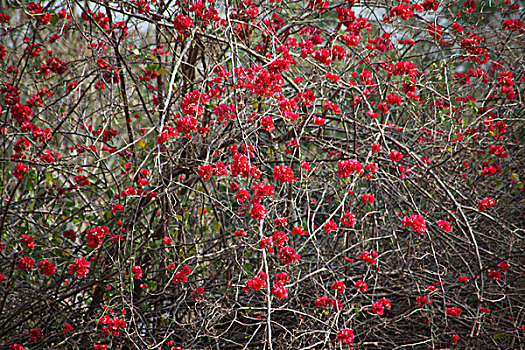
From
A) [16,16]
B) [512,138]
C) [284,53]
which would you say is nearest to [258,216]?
[284,53]

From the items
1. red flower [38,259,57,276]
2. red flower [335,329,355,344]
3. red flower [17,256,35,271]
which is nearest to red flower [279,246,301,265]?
red flower [335,329,355,344]

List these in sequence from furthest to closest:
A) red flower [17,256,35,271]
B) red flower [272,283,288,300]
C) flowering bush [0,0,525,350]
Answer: red flower [17,256,35,271] → flowering bush [0,0,525,350] → red flower [272,283,288,300]

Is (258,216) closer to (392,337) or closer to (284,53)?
(284,53)

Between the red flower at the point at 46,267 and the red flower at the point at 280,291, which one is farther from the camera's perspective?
the red flower at the point at 46,267

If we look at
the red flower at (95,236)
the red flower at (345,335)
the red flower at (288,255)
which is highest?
the red flower at (95,236)

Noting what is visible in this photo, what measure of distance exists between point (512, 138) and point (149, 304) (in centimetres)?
276

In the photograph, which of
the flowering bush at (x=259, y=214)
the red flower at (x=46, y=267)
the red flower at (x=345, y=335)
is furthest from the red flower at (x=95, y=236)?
the red flower at (x=345, y=335)

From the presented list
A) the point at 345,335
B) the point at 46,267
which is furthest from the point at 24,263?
the point at 345,335

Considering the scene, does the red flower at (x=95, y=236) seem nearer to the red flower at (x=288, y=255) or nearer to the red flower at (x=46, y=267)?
the red flower at (x=46, y=267)

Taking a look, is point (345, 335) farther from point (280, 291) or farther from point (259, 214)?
point (259, 214)

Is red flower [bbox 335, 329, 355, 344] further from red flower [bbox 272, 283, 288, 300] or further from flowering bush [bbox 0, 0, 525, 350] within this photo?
red flower [bbox 272, 283, 288, 300]

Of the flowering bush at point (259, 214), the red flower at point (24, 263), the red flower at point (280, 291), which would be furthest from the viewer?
the red flower at point (24, 263)

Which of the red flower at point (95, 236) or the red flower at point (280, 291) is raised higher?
the red flower at point (95, 236)

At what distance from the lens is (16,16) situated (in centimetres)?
445
